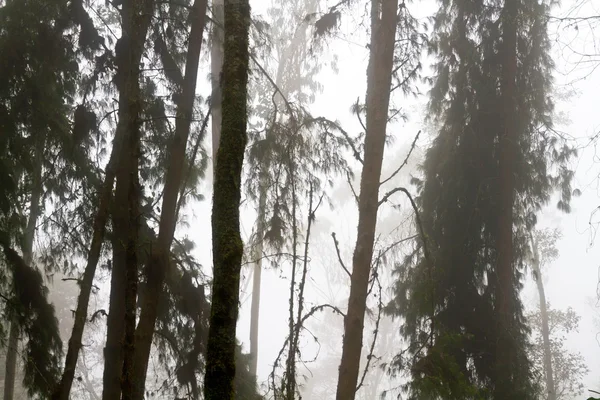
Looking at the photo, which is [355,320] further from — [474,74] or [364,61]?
[474,74]

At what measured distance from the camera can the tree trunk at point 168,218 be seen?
19.5 ft

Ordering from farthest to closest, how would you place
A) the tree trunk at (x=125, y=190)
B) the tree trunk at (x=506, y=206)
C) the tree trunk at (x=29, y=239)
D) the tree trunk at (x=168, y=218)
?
1. the tree trunk at (x=506, y=206)
2. the tree trunk at (x=29, y=239)
3. the tree trunk at (x=168, y=218)
4. the tree trunk at (x=125, y=190)

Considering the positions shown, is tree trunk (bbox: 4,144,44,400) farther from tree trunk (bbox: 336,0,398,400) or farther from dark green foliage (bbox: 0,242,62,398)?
tree trunk (bbox: 336,0,398,400)

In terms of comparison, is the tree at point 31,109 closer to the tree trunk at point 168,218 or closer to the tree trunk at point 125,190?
the tree trunk at point 125,190

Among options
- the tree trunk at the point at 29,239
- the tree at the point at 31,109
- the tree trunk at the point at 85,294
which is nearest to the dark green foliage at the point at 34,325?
the tree at the point at 31,109

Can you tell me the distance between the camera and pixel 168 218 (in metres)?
6.29

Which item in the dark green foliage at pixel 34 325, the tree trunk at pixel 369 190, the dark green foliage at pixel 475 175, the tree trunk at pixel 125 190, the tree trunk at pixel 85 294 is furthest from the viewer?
the dark green foliage at pixel 475 175

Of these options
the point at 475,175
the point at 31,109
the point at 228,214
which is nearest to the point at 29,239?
the point at 31,109

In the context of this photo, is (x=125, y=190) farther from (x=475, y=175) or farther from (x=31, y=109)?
(x=475, y=175)

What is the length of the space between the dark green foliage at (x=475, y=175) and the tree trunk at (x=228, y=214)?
5599 millimetres

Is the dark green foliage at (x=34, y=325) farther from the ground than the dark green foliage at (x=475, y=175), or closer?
closer

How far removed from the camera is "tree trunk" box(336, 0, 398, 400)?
609 cm

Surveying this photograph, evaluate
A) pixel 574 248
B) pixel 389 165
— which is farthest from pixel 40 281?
pixel 574 248

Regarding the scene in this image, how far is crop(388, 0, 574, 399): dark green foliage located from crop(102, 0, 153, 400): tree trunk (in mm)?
4484
